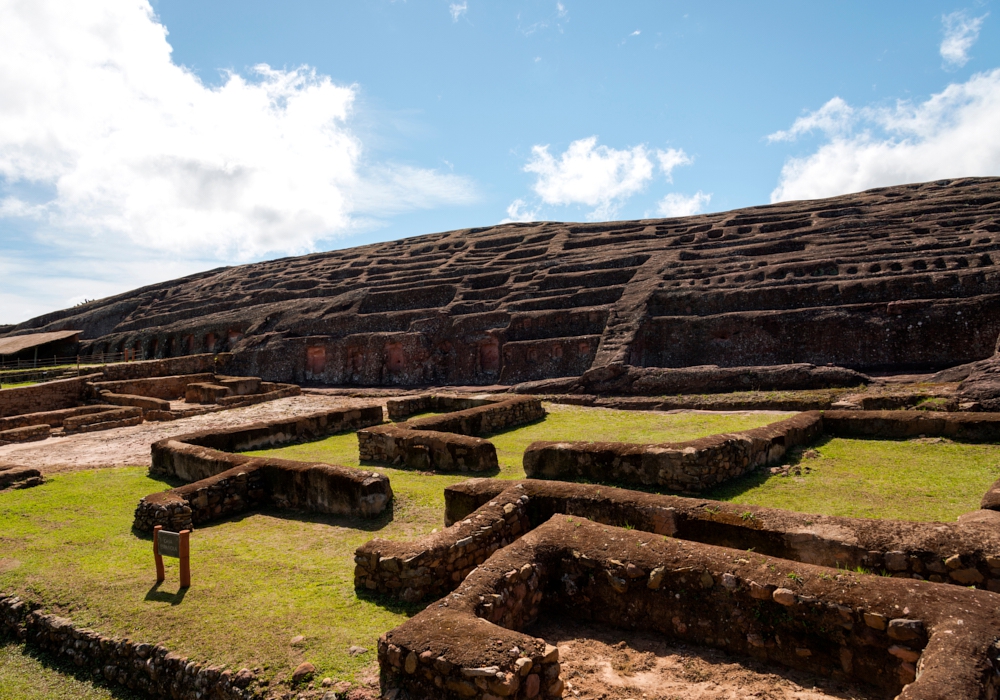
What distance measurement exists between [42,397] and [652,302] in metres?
25.1

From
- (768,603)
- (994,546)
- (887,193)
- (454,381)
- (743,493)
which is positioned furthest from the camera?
(887,193)

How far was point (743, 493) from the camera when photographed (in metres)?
8.07

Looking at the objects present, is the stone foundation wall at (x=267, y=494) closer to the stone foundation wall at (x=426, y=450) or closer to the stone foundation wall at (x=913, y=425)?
the stone foundation wall at (x=426, y=450)

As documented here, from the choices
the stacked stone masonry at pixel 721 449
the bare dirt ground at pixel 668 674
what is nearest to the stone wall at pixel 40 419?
the stacked stone masonry at pixel 721 449

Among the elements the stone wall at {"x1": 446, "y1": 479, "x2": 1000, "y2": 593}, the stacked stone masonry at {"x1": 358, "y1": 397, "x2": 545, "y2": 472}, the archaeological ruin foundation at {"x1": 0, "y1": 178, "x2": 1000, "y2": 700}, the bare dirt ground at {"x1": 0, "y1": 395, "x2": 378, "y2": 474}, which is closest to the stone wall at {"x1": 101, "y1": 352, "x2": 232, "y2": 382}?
the archaeological ruin foundation at {"x1": 0, "y1": 178, "x2": 1000, "y2": 700}

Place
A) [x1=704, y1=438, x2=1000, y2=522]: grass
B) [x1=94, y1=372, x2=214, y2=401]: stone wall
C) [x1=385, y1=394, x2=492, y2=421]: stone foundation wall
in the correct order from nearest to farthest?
[x1=704, y1=438, x2=1000, y2=522]: grass → [x1=385, y1=394, x2=492, y2=421]: stone foundation wall → [x1=94, y1=372, x2=214, y2=401]: stone wall

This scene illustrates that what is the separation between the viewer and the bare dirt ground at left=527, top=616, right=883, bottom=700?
14.4 ft

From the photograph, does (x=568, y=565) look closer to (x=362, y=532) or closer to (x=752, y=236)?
(x=362, y=532)

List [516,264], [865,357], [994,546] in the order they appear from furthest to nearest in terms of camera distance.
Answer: [516,264] → [865,357] → [994,546]

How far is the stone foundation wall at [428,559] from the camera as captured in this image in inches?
240

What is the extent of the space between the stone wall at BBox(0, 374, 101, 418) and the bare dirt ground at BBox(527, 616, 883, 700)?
24635mm

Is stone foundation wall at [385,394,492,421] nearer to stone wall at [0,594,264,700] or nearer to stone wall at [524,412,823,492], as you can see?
stone wall at [524,412,823,492]

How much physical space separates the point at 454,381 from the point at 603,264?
11.5 m

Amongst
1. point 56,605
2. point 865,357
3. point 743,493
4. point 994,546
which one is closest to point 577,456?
point 743,493
